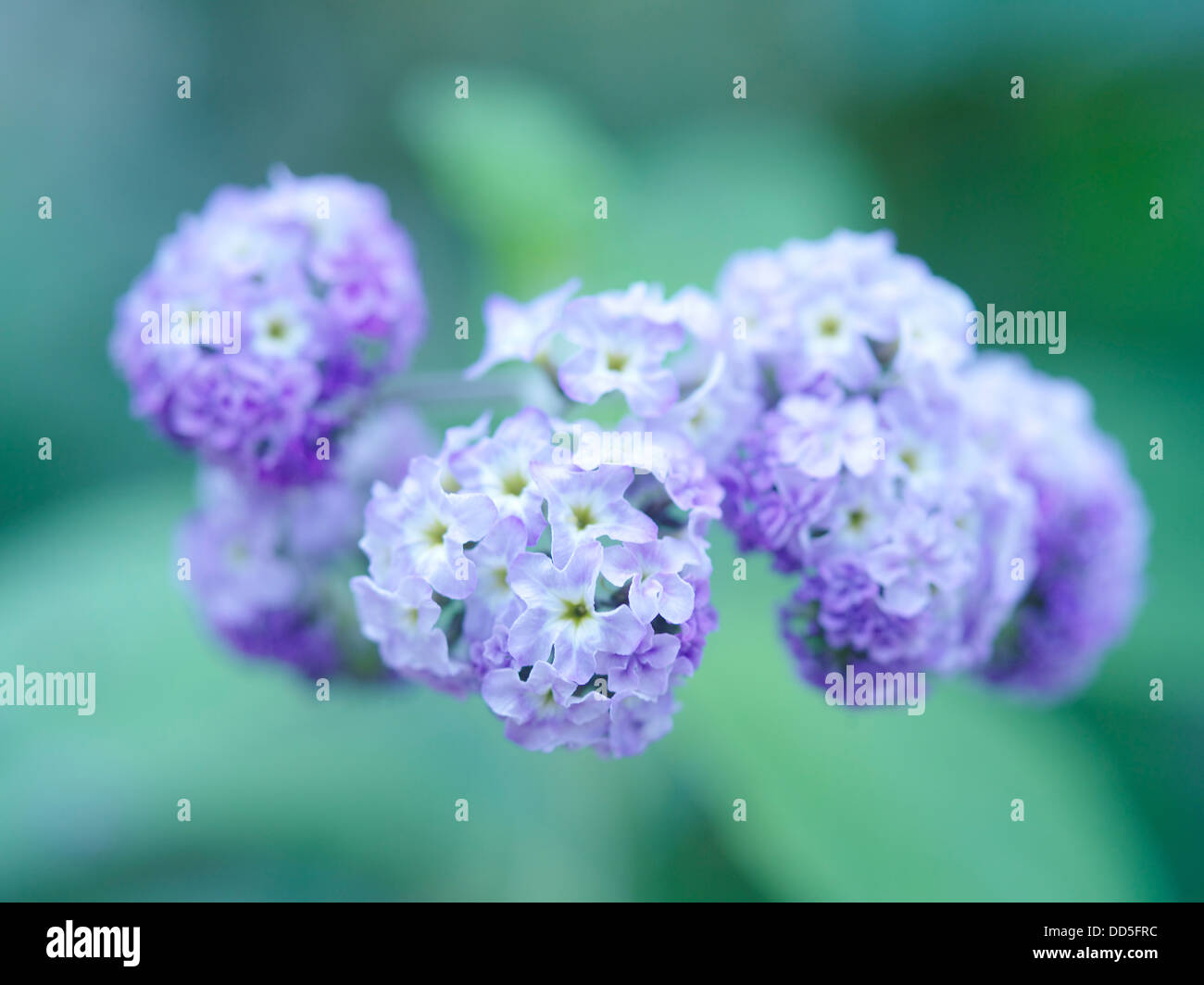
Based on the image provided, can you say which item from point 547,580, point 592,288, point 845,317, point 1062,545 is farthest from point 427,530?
point 592,288

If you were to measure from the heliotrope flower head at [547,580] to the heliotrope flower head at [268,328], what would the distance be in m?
0.34

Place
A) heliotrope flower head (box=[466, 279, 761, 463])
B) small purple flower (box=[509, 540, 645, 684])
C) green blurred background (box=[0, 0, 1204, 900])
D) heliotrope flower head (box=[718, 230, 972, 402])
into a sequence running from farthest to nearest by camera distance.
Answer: green blurred background (box=[0, 0, 1204, 900]) → heliotrope flower head (box=[718, 230, 972, 402]) → heliotrope flower head (box=[466, 279, 761, 463]) → small purple flower (box=[509, 540, 645, 684])

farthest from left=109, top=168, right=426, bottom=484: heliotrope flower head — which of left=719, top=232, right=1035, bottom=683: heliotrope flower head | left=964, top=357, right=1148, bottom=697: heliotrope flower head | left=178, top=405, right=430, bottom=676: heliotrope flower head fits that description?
left=964, top=357, right=1148, bottom=697: heliotrope flower head

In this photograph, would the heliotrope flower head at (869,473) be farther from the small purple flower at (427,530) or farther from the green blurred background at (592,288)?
the green blurred background at (592,288)

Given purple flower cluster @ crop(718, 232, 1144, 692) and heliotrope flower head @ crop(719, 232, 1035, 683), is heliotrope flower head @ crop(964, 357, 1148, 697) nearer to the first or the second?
purple flower cluster @ crop(718, 232, 1144, 692)

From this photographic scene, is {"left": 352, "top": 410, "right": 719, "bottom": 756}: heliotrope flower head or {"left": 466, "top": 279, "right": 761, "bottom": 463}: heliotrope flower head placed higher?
{"left": 466, "top": 279, "right": 761, "bottom": 463}: heliotrope flower head

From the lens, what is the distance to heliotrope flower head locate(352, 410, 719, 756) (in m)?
1.48

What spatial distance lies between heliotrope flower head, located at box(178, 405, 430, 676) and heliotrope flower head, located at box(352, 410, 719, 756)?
0.51 m

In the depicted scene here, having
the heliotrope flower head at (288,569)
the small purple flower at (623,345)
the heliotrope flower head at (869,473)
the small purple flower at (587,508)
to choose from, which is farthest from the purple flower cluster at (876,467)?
the heliotrope flower head at (288,569)
